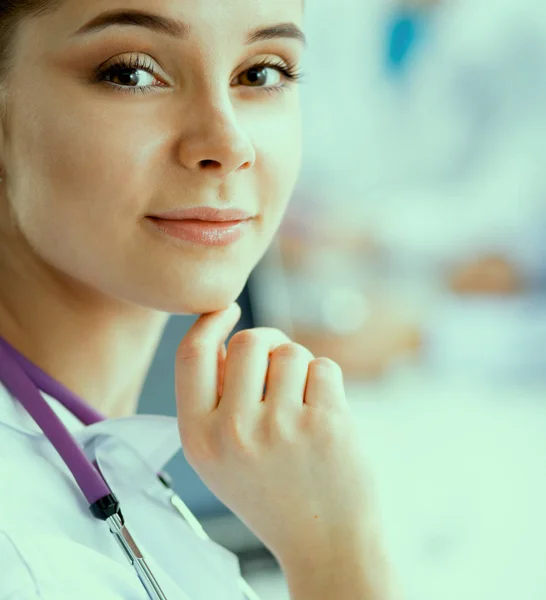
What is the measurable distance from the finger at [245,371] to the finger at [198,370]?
0.01 metres

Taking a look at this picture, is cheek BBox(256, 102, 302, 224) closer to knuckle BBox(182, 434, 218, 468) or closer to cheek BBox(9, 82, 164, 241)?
cheek BBox(9, 82, 164, 241)

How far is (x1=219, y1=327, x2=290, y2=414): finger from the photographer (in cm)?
79

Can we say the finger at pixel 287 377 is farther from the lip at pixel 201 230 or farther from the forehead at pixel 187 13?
the forehead at pixel 187 13

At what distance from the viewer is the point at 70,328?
91 centimetres

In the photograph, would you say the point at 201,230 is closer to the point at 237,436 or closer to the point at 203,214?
the point at 203,214

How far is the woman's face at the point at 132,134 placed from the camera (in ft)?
2.52

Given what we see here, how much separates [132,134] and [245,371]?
0.80 ft

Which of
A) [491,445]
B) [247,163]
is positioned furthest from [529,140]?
[247,163]

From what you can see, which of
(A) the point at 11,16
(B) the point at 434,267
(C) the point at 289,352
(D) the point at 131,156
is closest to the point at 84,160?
(D) the point at 131,156

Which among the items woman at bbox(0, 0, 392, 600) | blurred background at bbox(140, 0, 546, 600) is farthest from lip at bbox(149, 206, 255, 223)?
blurred background at bbox(140, 0, 546, 600)

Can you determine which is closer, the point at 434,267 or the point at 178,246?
the point at 178,246

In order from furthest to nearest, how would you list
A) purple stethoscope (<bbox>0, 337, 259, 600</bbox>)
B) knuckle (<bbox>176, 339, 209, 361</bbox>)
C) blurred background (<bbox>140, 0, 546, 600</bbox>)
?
blurred background (<bbox>140, 0, 546, 600</bbox>)
knuckle (<bbox>176, 339, 209, 361</bbox>)
purple stethoscope (<bbox>0, 337, 259, 600</bbox>)

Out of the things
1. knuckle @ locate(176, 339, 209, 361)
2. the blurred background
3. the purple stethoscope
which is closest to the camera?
the purple stethoscope

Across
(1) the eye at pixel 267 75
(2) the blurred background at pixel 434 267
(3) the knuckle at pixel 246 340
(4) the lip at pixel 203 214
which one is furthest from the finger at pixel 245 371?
(2) the blurred background at pixel 434 267
